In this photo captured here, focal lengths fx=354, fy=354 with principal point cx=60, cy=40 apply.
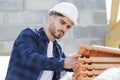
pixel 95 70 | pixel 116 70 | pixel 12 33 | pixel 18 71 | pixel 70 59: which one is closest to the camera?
pixel 116 70

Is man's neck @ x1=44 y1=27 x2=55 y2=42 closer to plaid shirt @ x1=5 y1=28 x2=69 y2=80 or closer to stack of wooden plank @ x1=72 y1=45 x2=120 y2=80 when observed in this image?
plaid shirt @ x1=5 y1=28 x2=69 y2=80

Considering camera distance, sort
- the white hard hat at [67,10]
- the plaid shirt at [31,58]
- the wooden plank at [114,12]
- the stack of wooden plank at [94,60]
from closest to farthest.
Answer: the stack of wooden plank at [94,60] → the plaid shirt at [31,58] → the white hard hat at [67,10] → the wooden plank at [114,12]

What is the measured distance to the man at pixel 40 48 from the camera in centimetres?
205

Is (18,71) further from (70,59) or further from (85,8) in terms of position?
(85,8)

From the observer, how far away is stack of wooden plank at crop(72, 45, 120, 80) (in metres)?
1.77

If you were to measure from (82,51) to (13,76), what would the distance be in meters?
0.63

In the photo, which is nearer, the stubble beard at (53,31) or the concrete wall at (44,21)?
the stubble beard at (53,31)

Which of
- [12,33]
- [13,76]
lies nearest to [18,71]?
[13,76]

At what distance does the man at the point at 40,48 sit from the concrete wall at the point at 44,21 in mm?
2490

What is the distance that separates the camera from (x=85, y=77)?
176cm

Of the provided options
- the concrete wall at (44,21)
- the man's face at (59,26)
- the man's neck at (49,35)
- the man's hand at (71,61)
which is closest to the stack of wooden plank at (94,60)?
the man's hand at (71,61)

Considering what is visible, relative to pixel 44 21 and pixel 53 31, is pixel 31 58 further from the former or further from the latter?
pixel 44 21

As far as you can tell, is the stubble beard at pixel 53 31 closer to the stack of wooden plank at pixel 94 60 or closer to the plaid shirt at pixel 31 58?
the plaid shirt at pixel 31 58

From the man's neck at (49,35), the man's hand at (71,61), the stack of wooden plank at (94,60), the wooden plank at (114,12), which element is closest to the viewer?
the stack of wooden plank at (94,60)
